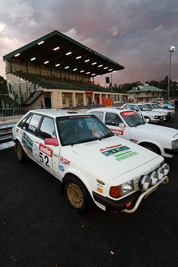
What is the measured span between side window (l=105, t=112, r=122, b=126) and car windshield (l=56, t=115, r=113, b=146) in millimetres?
1827

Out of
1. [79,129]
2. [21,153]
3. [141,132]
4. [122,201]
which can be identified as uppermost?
[79,129]

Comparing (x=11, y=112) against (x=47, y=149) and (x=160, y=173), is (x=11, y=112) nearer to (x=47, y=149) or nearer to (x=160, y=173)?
(x=47, y=149)

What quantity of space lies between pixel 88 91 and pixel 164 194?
103 feet

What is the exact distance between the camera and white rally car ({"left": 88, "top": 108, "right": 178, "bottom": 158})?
427cm

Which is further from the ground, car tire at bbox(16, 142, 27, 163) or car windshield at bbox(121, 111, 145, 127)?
car windshield at bbox(121, 111, 145, 127)

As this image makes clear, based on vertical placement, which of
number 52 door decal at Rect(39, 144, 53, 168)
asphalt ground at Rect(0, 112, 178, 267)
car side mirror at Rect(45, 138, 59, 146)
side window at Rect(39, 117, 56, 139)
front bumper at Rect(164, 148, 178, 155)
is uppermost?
side window at Rect(39, 117, 56, 139)

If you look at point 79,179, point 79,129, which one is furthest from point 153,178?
point 79,129

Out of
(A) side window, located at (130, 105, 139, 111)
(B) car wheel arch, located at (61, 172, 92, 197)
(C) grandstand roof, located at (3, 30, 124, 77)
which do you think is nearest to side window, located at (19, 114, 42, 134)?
(B) car wheel arch, located at (61, 172, 92, 197)

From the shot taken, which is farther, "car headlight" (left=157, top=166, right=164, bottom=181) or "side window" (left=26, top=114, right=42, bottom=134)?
"side window" (left=26, top=114, right=42, bottom=134)

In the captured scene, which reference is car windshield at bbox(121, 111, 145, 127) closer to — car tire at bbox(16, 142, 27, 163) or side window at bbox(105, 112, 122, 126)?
side window at bbox(105, 112, 122, 126)

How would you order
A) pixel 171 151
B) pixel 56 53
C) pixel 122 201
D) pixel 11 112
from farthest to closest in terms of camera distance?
pixel 56 53 < pixel 11 112 < pixel 171 151 < pixel 122 201

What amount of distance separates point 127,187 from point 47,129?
2131mm

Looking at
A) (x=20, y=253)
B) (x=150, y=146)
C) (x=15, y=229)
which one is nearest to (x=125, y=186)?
(x=20, y=253)

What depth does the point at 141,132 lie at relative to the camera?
4762 mm
